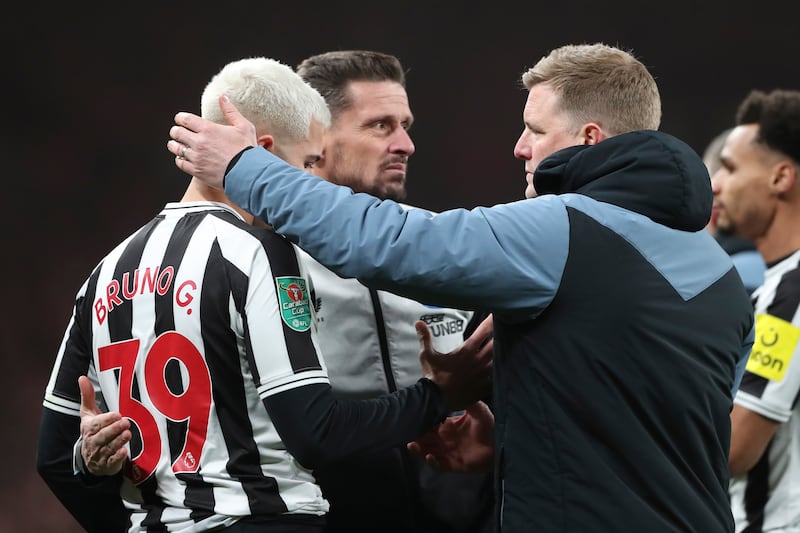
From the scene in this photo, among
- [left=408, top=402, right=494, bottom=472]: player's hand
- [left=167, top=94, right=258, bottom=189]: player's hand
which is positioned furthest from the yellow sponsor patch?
[left=167, top=94, right=258, bottom=189]: player's hand

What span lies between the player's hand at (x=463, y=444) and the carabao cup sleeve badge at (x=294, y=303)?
0.45 meters

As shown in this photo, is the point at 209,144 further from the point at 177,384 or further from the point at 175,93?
the point at 175,93

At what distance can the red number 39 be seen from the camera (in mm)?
1486

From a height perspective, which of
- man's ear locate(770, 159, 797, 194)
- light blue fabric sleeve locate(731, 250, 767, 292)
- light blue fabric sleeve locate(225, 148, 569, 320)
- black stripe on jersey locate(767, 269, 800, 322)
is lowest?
light blue fabric sleeve locate(731, 250, 767, 292)

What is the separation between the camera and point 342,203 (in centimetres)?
139

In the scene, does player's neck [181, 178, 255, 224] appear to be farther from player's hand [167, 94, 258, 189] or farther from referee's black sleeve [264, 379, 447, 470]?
referee's black sleeve [264, 379, 447, 470]

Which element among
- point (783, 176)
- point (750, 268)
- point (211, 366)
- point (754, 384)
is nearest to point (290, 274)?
point (211, 366)

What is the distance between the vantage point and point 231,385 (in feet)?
4.88

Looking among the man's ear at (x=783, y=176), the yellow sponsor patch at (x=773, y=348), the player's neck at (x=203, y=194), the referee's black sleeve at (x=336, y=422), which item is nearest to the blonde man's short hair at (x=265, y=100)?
the player's neck at (x=203, y=194)

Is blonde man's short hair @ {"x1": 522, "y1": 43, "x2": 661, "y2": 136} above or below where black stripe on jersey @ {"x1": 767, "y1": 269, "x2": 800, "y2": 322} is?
above

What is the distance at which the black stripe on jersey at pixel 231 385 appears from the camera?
146 centimetres

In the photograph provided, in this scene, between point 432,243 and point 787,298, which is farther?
point 787,298

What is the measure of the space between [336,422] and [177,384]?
26 cm

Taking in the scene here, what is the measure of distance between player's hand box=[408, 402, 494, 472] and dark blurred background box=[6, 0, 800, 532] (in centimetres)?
288
